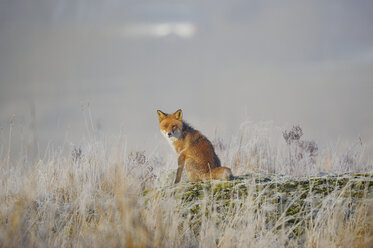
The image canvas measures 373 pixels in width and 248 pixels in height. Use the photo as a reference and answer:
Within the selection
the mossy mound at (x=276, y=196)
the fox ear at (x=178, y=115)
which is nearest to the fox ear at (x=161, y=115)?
the fox ear at (x=178, y=115)

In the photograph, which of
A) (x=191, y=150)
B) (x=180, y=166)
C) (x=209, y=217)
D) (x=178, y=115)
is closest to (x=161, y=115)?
(x=178, y=115)

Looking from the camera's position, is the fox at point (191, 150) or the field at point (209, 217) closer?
the field at point (209, 217)

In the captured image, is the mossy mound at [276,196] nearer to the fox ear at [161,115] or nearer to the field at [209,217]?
the field at [209,217]

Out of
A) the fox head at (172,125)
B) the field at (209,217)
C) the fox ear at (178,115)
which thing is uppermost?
the fox ear at (178,115)

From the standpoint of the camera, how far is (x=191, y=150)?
19.9 feet

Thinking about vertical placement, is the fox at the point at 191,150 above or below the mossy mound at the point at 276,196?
above

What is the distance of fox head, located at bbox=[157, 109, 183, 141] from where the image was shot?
251 inches

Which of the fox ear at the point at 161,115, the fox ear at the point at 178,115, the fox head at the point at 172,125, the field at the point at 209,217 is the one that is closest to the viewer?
the field at the point at 209,217

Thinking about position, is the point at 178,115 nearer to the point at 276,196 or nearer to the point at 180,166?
the point at 180,166

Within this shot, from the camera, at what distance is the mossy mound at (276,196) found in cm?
440


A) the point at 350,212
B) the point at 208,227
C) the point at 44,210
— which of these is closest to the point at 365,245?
the point at 350,212

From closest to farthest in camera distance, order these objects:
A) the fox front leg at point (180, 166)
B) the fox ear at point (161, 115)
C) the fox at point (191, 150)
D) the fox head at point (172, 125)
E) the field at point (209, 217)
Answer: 1. the field at point (209, 217)
2. the fox at point (191, 150)
3. the fox front leg at point (180, 166)
4. the fox head at point (172, 125)
5. the fox ear at point (161, 115)

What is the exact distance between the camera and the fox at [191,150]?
5602 millimetres

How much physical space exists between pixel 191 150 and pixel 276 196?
6.09 ft
